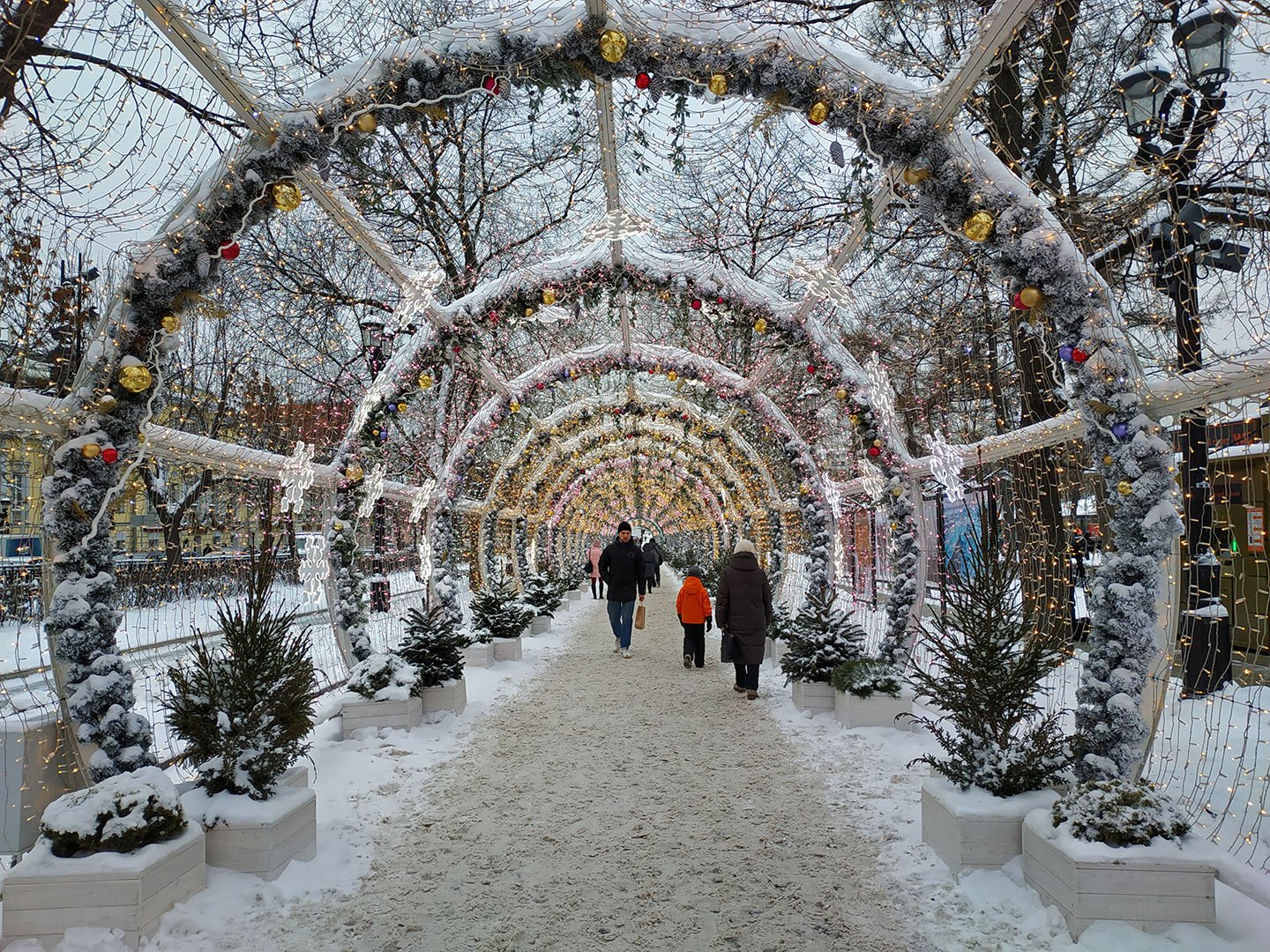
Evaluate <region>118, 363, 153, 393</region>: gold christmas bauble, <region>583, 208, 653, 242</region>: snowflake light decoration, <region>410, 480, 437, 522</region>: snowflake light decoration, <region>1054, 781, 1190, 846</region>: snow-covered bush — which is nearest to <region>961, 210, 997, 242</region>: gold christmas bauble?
<region>1054, 781, 1190, 846</region>: snow-covered bush

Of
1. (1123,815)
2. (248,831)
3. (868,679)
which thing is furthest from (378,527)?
(1123,815)

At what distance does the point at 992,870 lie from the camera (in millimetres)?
3859

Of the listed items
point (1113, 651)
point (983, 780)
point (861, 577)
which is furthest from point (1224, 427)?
point (861, 577)

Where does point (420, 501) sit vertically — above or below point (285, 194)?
below

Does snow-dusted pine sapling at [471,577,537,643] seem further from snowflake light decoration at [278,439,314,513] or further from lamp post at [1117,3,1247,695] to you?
lamp post at [1117,3,1247,695]

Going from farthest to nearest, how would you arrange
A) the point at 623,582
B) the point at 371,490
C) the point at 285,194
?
the point at 623,582 → the point at 371,490 → the point at 285,194

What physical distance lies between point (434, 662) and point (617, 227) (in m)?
4.51

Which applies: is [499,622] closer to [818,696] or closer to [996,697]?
[818,696]

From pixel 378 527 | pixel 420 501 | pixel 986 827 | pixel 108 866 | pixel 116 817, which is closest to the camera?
pixel 108 866

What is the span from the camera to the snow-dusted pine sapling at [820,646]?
7.78 meters

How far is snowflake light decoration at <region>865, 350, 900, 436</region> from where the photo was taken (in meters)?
7.87

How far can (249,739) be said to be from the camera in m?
4.25

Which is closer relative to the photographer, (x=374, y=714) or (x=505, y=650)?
(x=374, y=714)

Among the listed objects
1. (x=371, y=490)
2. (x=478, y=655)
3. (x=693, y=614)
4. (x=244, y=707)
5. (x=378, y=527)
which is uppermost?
(x=371, y=490)
